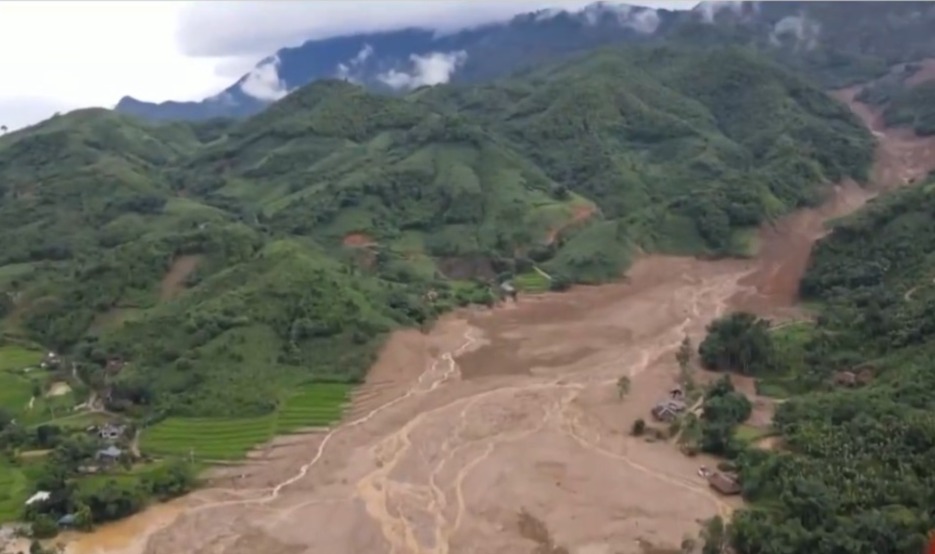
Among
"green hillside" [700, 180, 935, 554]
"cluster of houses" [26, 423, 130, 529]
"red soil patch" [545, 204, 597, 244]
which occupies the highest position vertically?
"red soil patch" [545, 204, 597, 244]

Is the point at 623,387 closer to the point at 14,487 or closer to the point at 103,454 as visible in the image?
the point at 103,454

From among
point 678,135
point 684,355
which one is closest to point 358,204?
point 684,355

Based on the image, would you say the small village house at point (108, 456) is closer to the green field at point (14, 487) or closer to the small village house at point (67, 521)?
the green field at point (14, 487)

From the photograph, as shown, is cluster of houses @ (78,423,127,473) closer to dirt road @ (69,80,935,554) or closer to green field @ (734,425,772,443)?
dirt road @ (69,80,935,554)

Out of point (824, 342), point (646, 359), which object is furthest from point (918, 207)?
point (646, 359)

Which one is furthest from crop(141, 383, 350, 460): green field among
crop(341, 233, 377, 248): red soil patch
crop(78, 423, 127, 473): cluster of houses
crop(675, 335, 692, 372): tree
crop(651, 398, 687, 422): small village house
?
crop(341, 233, 377, 248): red soil patch
